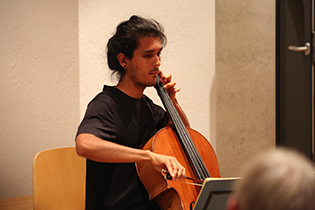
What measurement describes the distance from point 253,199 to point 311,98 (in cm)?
197

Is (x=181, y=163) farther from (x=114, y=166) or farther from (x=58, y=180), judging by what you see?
(x=58, y=180)

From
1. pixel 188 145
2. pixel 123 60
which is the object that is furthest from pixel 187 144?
pixel 123 60

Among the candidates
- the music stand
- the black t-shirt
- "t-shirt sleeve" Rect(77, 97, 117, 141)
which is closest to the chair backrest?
the black t-shirt

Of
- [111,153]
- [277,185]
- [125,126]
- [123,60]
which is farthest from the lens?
[123,60]

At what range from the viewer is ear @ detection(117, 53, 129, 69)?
58.1 inches

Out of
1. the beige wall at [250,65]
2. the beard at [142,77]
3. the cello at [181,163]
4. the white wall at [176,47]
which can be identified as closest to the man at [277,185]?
the cello at [181,163]

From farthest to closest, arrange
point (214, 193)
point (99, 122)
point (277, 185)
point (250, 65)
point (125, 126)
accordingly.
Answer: point (250, 65) → point (125, 126) → point (99, 122) → point (214, 193) → point (277, 185)

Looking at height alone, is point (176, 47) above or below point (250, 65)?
above

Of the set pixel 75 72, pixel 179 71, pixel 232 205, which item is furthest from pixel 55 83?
pixel 232 205

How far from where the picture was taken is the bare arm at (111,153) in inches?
44.2

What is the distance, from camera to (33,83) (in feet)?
5.67

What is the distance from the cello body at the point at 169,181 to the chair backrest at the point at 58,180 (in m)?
0.37

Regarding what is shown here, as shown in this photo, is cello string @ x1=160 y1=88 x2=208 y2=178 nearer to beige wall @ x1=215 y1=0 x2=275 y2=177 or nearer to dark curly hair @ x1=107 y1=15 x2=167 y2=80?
dark curly hair @ x1=107 y1=15 x2=167 y2=80

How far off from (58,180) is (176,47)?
112 centimetres
